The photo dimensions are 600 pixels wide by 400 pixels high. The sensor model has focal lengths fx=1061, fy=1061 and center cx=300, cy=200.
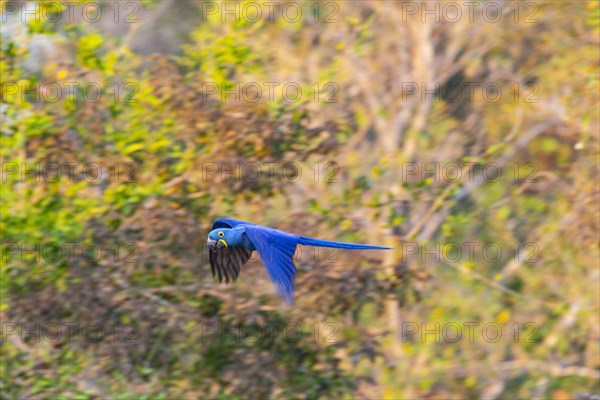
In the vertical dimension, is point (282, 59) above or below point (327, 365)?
above

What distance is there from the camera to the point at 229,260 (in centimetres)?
626

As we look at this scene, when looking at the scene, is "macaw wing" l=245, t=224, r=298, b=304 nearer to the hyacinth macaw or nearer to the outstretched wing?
the hyacinth macaw

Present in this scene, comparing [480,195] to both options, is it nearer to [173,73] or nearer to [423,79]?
[423,79]

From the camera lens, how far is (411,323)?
9531mm

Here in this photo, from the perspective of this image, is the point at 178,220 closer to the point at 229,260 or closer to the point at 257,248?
the point at 229,260

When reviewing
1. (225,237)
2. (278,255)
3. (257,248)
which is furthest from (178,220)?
(278,255)

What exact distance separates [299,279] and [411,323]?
290cm

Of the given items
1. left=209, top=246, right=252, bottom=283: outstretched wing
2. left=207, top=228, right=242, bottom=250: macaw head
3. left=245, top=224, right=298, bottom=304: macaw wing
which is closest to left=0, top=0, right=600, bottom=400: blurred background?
left=209, top=246, right=252, bottom=283: outstretched wing

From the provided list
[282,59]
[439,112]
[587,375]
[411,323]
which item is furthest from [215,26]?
[587,375]

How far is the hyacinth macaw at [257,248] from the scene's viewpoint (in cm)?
546

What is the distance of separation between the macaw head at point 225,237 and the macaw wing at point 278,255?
0.11 meters

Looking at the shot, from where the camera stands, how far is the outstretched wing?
622cm

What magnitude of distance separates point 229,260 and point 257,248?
1.97ft

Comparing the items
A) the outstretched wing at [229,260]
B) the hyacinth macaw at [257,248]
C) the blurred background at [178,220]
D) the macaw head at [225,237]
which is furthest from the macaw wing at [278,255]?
the blurred background at [178,220]
